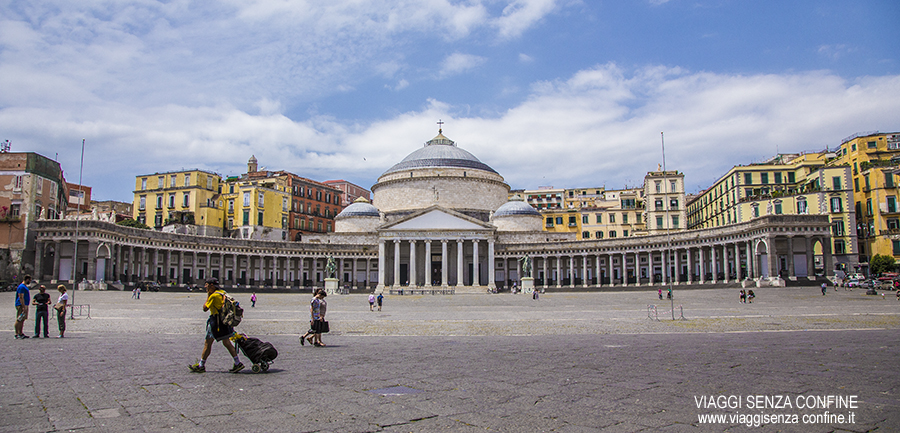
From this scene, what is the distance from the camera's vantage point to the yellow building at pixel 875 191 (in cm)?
5606

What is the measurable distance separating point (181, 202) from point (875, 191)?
252 ft

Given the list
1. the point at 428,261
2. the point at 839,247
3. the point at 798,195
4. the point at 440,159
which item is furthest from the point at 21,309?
the point at 440,159

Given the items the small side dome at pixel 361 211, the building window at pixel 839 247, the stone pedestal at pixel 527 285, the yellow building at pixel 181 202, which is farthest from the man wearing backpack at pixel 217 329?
the small side dome at pixel 361 211

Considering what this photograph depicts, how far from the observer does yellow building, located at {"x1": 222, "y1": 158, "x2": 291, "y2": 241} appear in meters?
76.1

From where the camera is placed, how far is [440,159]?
8494 centimetres

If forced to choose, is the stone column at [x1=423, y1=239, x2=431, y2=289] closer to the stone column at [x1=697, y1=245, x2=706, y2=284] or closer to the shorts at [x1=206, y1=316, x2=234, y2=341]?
the stone column at [x1=697, y1=245, x2=706, y2=284]

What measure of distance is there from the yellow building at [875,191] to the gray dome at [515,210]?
3579 cm

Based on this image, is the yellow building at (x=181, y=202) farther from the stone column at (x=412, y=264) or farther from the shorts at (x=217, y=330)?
the shorts at (x=217, y=330)

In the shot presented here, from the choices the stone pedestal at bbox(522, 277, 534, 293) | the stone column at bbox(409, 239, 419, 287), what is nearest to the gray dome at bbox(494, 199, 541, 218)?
the stone column at bbox(409, 239, 419, 287)

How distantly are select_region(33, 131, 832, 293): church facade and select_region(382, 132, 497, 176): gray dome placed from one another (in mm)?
242

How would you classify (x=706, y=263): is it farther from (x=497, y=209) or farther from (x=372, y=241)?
(x=372, y=241)

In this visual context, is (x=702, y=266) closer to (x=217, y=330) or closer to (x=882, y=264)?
(x=882, y=264)

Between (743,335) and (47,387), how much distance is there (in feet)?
52.1

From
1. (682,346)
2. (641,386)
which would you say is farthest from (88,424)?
(682,346)
